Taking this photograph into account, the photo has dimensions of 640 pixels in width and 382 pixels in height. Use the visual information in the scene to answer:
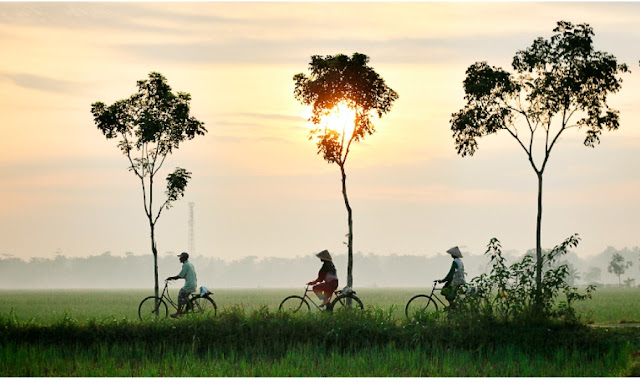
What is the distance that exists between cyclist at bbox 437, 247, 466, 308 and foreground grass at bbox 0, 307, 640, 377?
24.1 inches

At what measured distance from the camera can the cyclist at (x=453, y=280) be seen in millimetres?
21828

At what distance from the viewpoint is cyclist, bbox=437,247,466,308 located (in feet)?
71.6

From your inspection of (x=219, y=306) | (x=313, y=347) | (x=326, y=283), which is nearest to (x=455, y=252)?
(x=326, y=283)

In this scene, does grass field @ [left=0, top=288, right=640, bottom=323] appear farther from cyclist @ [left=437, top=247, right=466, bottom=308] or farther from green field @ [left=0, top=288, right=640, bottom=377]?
cyclist @ [left=437, top=247, right=466, bottom=308]

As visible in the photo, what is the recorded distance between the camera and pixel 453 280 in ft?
73.3

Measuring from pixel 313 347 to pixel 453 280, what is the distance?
15.1 ft

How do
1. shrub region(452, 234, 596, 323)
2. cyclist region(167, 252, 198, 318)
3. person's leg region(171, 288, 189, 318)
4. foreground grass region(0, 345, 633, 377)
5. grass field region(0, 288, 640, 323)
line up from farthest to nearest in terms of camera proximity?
grass field region(0, 288, 640, 323) < person's leg region(171, 288, 189, 318) < cyclist region(167, 252, 198, 318) < shrub region(452, 234, 596, 323) < foreground grass region(0, 345, 633, 377)

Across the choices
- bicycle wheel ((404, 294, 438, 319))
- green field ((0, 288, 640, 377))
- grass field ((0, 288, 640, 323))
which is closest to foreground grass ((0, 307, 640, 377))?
green field ((0, 288, 640, 377))

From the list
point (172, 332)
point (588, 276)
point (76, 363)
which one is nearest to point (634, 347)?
point (172, 332)

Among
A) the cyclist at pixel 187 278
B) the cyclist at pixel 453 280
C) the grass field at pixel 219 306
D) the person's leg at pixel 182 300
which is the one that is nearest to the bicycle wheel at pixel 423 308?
the grass field at pixel 219 306

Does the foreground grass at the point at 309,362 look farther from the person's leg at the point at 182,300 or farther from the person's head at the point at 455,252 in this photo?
the person's leg at the point at 182,300

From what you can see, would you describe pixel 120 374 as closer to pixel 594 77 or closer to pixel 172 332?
pixel 172 332

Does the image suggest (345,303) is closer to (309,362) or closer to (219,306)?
(309,362)

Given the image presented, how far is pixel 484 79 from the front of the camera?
97.7 feet
